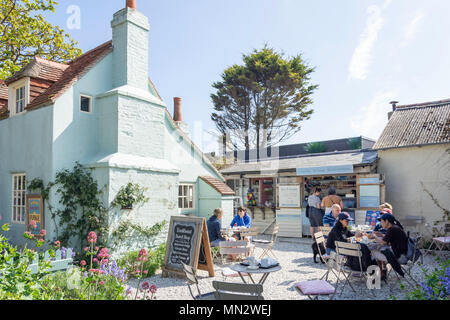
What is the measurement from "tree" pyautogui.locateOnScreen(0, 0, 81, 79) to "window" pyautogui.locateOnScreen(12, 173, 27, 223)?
6.60 m

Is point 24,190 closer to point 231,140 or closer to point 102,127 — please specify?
point 102,127

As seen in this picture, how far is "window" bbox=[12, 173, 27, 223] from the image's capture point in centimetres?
960

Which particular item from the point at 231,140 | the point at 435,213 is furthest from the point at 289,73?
the point at 435,213

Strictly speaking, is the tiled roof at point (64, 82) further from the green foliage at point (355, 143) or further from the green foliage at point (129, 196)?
the green foliage at point (355, 143)

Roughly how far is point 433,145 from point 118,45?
11.8 metres

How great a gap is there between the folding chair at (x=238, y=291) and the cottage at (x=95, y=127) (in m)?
5.10

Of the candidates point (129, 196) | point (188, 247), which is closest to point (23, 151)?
point (129, 196)

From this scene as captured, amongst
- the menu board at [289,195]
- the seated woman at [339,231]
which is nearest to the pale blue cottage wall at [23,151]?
the seated woman at [339,231]

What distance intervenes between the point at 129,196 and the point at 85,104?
316 cm

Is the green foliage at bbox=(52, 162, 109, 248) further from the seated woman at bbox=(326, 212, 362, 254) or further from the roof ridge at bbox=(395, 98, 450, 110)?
the roof ridge at bbox=(395, 98, 450, 110)

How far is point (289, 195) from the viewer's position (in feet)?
47.0

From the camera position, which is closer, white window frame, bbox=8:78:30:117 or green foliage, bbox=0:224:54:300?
green foliage, bbox=0:224:54:300

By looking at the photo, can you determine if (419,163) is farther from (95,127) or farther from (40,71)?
(40,71)

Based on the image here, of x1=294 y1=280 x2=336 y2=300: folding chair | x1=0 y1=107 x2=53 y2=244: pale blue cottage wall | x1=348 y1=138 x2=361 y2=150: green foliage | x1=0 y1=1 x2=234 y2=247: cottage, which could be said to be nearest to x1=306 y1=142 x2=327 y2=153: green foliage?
x1=348 y1=138 x2=361 y2=150: green foliage
